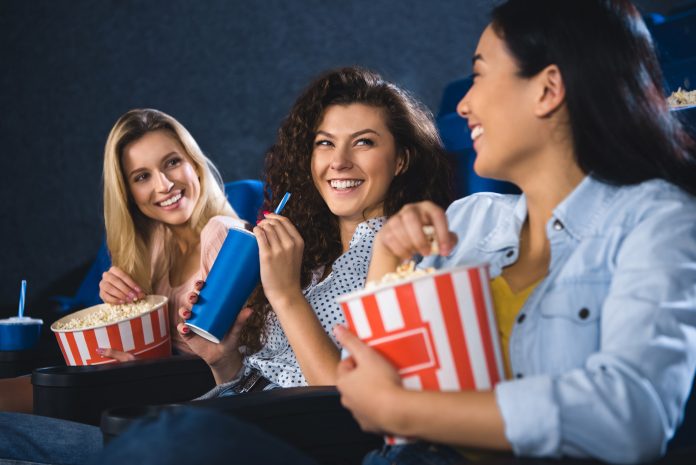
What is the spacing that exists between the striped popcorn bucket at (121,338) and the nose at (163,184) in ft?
1.47

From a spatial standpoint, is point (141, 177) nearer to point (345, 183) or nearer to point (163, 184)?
point (163, 184)

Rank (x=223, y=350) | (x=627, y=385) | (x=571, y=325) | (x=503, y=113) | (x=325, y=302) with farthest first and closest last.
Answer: (x=223, y=350), (x=325, y=302), (x=503, y=113), (x=571, y=325), (x=627, y=385)

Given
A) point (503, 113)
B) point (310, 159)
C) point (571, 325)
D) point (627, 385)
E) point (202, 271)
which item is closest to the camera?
point (627, 385)

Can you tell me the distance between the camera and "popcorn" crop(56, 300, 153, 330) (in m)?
1.64

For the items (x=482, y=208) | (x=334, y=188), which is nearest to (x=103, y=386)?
(x=334, y=188)

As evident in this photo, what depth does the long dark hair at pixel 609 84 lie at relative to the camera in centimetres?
97

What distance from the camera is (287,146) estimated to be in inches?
68.4

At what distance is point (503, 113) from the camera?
1.03m

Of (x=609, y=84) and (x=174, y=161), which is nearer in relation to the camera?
(x=609, y=84)

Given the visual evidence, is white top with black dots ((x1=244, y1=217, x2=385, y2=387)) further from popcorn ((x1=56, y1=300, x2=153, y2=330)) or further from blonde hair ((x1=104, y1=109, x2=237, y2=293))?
blonde hair ((x1=104, y1=109, x2=237, y2=293))

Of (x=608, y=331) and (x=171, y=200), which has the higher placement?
(x=171, y=200)

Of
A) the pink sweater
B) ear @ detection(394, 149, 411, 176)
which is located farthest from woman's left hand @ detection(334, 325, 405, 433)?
the pink sweater

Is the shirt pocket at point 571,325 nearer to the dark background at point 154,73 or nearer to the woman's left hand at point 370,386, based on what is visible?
the woman's left hand at point 370,386

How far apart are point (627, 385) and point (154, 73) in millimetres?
2781
